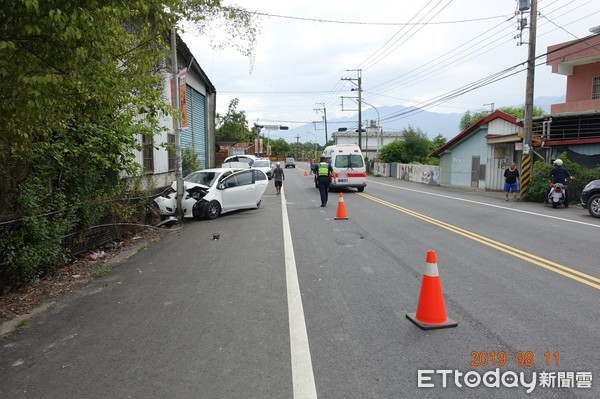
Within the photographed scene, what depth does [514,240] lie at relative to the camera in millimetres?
9375

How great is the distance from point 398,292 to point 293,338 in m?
1.98

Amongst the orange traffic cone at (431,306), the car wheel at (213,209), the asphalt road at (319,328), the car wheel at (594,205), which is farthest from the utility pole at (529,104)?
the orange traffic cone at (431,306)

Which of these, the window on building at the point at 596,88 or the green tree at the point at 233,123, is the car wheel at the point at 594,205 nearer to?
the window on building at the point at 596,88

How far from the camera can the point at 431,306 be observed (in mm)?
4680

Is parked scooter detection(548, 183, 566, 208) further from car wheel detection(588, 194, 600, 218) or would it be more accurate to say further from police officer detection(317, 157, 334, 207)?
police officer detection(317, 157, 334, 207)

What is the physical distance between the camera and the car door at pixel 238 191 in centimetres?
1437

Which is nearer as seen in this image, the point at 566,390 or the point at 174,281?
the point at 566,390

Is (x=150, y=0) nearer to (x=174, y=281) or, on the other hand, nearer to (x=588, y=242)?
(x=174, y=281)

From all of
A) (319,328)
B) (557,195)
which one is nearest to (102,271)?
(319,328)

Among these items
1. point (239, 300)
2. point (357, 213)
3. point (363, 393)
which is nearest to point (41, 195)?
point (239, 300)

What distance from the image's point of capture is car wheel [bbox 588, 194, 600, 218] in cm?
1356

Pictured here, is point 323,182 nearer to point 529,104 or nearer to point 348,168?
point 348,168

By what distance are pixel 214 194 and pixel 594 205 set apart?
38.2ft

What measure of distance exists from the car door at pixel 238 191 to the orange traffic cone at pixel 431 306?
10233mm
